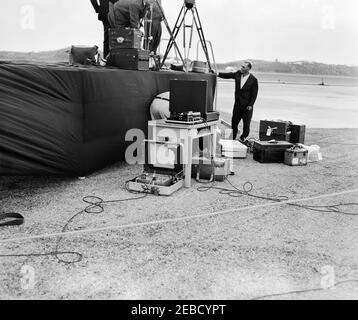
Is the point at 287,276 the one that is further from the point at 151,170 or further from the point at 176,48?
the point at 176,48

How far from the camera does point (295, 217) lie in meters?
4.09

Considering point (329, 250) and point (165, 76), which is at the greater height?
point (165, 76)

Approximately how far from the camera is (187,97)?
17.9 feet

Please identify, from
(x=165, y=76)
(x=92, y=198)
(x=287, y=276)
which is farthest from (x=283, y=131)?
(x=287, y=276)

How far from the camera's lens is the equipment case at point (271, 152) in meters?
6.60

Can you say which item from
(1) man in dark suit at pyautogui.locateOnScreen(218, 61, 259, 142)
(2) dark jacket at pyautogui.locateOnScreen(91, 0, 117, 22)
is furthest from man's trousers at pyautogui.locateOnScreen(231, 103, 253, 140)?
(2) dark jacket at pyautogui.locateOnScreen(91, 0, 117, 22)

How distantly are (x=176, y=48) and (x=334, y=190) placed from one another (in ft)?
14.1

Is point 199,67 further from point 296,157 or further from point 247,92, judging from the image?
point 296,157

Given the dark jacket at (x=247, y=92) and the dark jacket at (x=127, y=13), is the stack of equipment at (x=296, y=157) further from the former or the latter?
the dark jacket at (x=127, y=13)

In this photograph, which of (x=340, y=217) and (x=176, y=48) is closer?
(x=340, y=217)

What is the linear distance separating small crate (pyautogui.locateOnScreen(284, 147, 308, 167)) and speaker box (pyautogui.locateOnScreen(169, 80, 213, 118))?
1694 mm

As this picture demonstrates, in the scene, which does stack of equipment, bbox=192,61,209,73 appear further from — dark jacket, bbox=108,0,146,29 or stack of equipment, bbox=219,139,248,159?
stack of equipment, bbox=219,139,248,159

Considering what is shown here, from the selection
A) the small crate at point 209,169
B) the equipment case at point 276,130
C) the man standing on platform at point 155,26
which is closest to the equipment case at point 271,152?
the equipment case at point 276,130

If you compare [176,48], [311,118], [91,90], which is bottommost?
[311,118]
